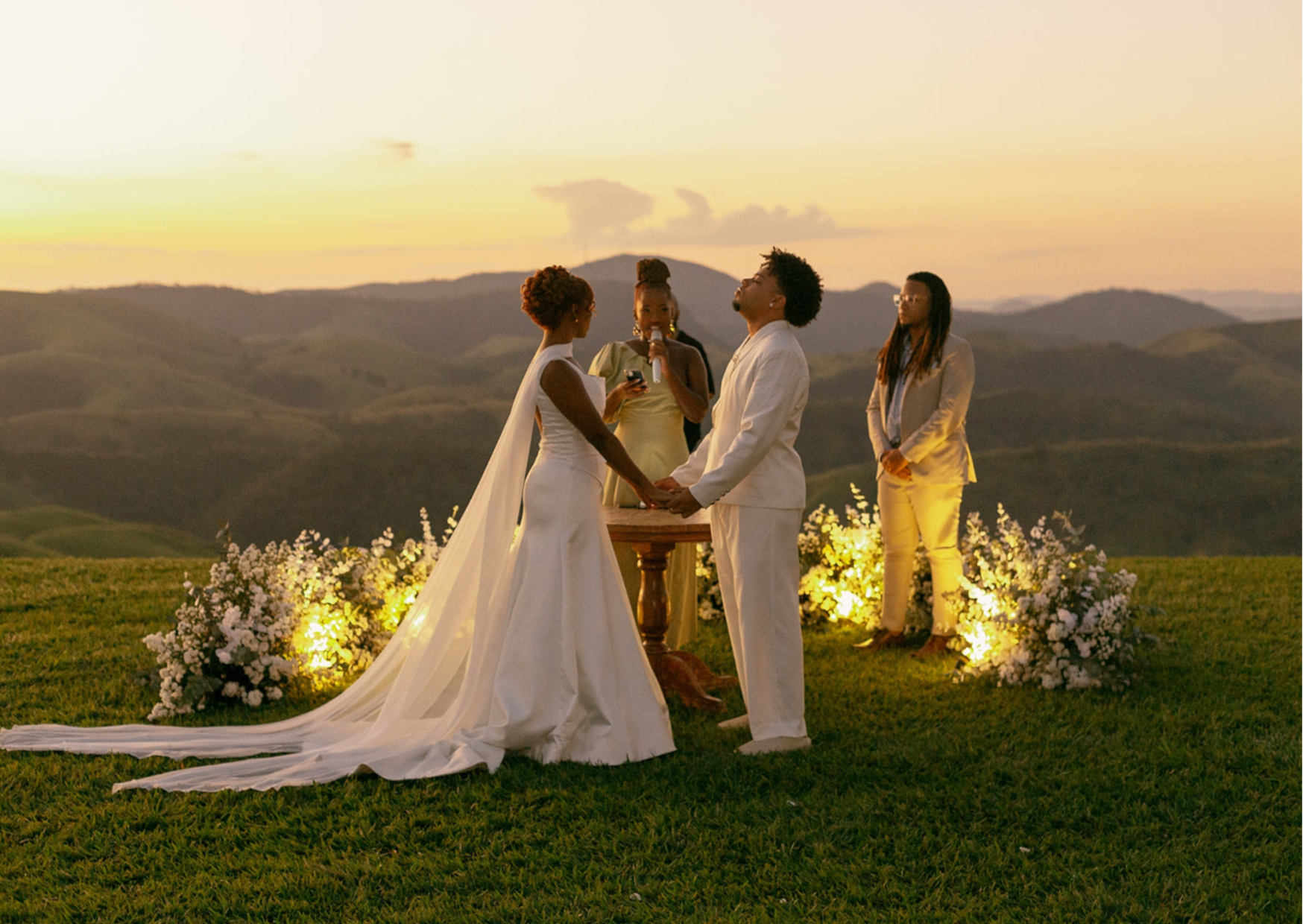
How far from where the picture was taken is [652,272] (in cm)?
736

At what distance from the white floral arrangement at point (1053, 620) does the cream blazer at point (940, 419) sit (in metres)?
0.77

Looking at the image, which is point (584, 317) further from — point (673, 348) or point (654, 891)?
point (654, 891)

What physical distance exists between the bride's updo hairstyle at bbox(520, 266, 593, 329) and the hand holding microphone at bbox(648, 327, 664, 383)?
1.01 m

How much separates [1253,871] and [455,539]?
176 inches

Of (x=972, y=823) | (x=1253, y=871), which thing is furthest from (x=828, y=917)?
(x=1253, y=871)

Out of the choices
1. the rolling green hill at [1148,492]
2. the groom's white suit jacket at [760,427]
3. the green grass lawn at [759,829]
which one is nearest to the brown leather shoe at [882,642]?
the green grass lawn at [759,829]

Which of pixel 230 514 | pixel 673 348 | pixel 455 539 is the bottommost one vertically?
pixel 230 514

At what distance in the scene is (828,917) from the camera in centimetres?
430

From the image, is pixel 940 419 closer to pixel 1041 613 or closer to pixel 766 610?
pixel 1041 613

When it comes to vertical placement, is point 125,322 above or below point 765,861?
above

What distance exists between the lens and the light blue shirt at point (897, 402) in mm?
8367

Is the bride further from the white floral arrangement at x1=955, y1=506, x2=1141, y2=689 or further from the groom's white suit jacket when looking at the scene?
the white floral arrangement at x1=955, y1=506, x2=1141, y2=689

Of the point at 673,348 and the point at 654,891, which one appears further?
the point at 673,348

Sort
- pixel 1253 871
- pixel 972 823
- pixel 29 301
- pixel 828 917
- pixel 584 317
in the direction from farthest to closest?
pixel 29 301 < pixel 584 317 < pixel 972 823 < pixel 1253 871 < pixel 828 917
